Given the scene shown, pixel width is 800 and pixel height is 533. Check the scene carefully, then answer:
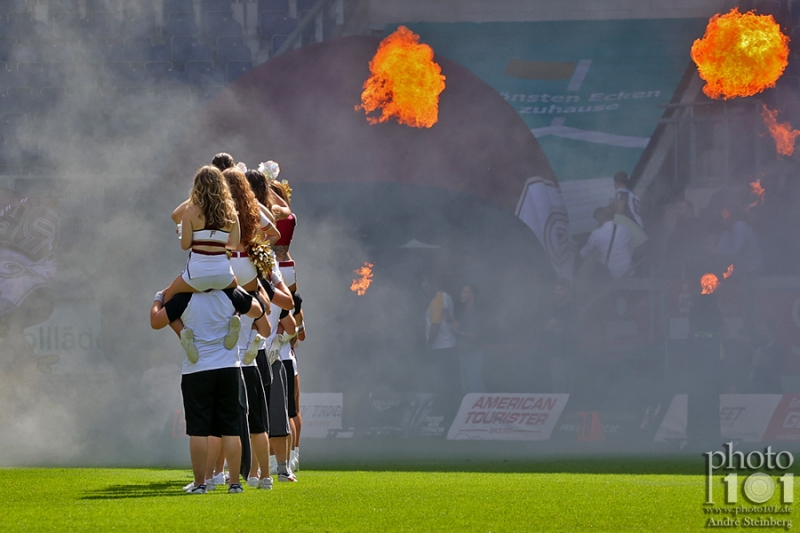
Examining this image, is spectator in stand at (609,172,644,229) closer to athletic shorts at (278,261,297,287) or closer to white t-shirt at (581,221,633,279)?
white t-shirt at (581,221,633,279)

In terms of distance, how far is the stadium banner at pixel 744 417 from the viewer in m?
12.9

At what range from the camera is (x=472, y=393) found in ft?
44.2

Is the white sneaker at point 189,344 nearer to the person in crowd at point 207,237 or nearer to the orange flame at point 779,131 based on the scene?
the person in crowd at point 207,237

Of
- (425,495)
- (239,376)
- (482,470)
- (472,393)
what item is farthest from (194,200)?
(472,393)

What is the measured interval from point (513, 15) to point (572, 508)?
9412mm

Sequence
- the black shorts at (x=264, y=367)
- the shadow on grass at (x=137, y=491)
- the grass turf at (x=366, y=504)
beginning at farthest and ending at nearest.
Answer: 1. the black shorts at (x=264, y=367)
2. the shadow on grass at (x=137, y=491)
3. the grass turf at (x=366, y=504)

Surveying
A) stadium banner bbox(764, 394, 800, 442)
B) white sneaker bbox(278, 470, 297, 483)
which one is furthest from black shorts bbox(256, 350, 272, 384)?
stadium banner bbox(764, 394, 800, 442)

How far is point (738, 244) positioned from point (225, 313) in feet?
30.4

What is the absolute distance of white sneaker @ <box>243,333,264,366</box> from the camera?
651 cm

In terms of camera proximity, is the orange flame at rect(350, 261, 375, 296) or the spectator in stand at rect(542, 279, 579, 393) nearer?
the spectator in stand at rect(542, 279, 579, 393)

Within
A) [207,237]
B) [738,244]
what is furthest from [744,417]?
[207,237]

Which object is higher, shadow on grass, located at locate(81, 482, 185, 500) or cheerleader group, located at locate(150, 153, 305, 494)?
cheerleader group, located at locate(150, 153, 305, 494)

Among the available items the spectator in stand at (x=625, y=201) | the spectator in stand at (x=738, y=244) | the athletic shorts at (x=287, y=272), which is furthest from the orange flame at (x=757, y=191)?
the athletic shorts at (x=287, y=272)

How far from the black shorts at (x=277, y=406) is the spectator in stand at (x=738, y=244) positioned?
7931mm
